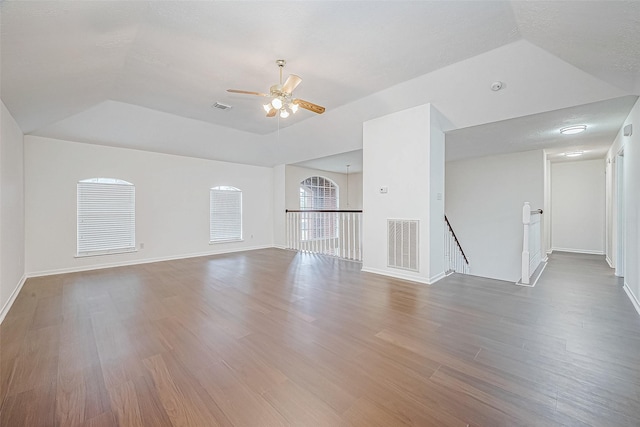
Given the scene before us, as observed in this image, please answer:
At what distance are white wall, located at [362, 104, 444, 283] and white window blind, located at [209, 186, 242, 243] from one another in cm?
412

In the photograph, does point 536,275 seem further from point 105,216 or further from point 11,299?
point 105,216

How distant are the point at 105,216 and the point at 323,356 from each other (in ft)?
18.5

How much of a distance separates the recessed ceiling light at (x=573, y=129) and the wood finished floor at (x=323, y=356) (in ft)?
8.25

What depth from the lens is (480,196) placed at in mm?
6938

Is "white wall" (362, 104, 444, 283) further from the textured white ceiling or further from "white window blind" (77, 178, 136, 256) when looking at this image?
"white window blind" (77, 178, 136, 256)

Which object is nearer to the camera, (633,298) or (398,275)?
(633,298)

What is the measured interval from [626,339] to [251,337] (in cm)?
333

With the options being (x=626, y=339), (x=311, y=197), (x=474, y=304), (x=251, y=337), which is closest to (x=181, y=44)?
(x=251, y=337)

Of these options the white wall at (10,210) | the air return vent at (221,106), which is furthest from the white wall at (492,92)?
the white wall at (10,210)

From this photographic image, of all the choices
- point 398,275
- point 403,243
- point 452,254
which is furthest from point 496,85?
point 452,254

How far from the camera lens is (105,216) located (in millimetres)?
5516

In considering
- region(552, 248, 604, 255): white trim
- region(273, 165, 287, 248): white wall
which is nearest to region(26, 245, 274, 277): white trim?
region(273, 165, 287, 248): white wall

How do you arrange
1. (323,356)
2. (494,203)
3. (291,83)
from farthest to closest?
(494,203), (291,83), (323,356)

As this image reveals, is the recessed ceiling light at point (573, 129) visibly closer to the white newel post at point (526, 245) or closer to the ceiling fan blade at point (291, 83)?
the white newel post at point (526, 245)
